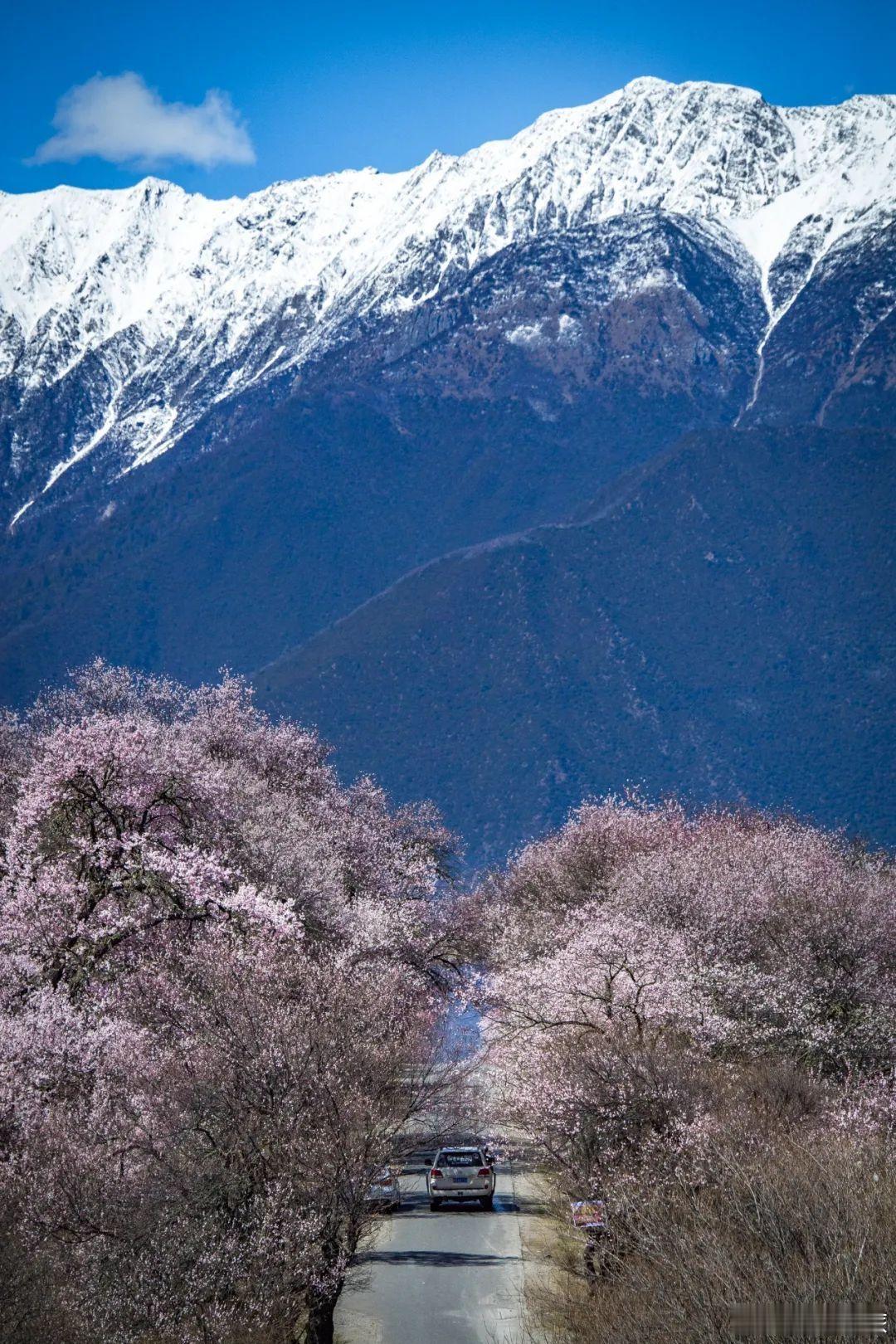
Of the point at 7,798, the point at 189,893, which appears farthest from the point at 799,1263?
the point at 7,798

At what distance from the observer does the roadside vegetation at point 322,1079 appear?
1956 centimetres

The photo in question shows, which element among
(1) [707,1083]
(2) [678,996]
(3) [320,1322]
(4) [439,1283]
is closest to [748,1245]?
(3) [320,1322]

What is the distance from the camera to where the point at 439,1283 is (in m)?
31.0

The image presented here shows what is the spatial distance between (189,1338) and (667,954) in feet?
73.0

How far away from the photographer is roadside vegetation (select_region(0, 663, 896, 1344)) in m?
19.6

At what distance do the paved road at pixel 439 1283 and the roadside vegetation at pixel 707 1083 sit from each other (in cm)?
112

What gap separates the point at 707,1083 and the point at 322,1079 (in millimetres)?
7372

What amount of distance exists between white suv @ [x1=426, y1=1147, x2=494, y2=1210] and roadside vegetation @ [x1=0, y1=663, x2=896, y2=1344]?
2235mm

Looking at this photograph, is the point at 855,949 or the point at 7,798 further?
the point at 7,798

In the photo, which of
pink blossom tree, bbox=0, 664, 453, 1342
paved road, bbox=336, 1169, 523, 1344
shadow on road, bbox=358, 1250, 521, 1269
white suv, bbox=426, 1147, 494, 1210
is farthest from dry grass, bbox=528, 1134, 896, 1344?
white suv, bbox=426, 1147, 494, 1210

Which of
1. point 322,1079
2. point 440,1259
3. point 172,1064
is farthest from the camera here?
point 440,1259

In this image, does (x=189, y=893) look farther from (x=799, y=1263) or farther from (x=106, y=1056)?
(x=799, y=1263)

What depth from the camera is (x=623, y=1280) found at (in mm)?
20562

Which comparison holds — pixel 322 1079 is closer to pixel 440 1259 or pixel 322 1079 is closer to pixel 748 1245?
pixel 748 1245
